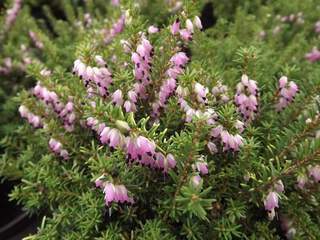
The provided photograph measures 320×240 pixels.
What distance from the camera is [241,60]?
7.09 feet

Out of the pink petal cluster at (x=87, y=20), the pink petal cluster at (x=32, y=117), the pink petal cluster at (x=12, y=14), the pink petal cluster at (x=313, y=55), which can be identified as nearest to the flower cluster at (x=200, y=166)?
the pink petal cluster at (x=32, y=117)

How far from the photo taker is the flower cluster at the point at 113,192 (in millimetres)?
1711

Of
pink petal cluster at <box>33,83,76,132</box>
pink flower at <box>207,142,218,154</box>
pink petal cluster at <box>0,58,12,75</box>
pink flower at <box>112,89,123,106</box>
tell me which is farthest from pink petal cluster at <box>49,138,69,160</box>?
pink petal cluster at <box>0,58,12,75</box>

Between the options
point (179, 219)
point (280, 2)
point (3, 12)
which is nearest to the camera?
point (179, 219)

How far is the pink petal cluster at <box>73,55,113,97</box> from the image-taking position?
206 centimetres

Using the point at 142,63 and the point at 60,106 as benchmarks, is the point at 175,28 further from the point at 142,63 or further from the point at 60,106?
the point at 60,106

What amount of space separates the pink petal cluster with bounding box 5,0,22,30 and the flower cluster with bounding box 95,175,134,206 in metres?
2.88

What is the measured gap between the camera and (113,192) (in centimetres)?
172

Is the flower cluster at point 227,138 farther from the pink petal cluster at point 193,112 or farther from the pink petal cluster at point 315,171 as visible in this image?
the pink petal cluster at point 315,171

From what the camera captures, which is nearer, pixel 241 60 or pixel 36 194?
pixel 241 60

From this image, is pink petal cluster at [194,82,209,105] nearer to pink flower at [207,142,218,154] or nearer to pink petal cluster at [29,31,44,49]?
pink flower at [207,142,218,154]

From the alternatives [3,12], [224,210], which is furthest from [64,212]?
[3,12]

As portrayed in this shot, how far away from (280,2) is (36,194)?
3379 millimetres

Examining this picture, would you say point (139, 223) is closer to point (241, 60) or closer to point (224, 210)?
point (224, 210)
